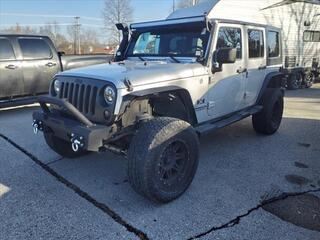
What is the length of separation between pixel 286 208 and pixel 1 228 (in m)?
2.82

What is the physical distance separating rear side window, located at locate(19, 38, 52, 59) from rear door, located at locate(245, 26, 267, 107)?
17.1 feet

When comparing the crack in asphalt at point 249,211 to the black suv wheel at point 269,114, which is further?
the black suv wheel at point 269,114

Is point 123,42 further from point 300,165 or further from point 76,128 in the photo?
point 300,165

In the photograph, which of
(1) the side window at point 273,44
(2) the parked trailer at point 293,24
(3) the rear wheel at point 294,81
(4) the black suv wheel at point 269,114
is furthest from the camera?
(3) the rear wheel at point 294,81

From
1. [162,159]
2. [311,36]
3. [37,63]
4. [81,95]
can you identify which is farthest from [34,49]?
[311,36]

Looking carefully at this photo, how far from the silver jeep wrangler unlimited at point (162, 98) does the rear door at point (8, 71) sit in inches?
138

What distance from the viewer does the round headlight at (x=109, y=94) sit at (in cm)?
351

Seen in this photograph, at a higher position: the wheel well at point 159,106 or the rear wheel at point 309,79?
the wheel well at point 159,106

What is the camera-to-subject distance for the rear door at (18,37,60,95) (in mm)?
8125

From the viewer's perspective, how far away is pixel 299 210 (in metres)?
3.56

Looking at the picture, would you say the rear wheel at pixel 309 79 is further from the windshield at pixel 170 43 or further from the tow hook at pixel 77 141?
the tow hook at pixel 77 141

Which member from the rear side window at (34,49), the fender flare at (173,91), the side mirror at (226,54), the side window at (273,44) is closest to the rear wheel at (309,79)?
the side window at (273,44)

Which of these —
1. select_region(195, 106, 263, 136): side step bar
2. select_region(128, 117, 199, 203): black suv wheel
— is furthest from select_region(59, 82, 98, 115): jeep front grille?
select_region(195, 106, 263, 136): side step bar

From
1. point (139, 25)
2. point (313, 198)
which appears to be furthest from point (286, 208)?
point (139, 25)
